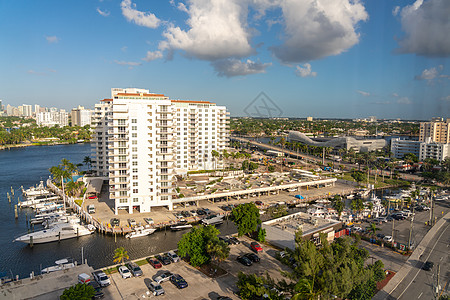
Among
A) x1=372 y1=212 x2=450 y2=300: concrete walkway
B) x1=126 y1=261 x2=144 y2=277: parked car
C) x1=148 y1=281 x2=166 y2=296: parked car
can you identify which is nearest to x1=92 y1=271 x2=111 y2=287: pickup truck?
x1=126 y1=261 x2=144 y2=277: parked car

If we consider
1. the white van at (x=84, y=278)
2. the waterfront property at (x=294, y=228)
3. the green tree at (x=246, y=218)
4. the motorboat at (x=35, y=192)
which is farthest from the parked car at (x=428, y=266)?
the motorboat at (x=35, y=192)

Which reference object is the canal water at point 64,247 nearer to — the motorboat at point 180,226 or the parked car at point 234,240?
the motorboat at point 180,226

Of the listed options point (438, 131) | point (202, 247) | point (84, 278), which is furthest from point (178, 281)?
point (438, 131)

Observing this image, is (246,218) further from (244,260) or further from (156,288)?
(156,288)

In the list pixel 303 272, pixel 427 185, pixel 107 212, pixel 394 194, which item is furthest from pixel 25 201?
pixel 427 185

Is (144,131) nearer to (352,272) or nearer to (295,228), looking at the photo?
(295,228)

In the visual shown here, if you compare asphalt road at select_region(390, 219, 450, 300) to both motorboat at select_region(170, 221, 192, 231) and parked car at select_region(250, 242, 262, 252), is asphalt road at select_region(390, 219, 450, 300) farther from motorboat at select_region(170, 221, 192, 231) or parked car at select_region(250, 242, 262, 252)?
motorboat at select_region(170, 221, 192, 231)

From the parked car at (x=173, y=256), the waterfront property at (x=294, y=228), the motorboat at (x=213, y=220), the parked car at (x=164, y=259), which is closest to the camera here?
the parked car at (x=164, y=259)
